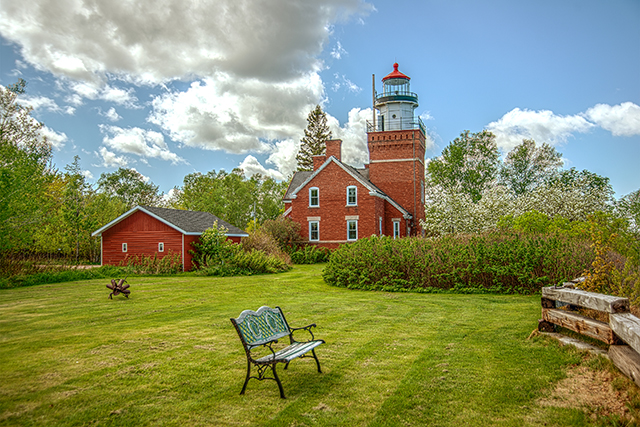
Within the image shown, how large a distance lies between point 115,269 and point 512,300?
65.4 ft

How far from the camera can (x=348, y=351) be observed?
744cm

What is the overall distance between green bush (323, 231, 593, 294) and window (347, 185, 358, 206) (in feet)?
54.3

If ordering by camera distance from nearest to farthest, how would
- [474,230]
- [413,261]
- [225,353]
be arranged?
[225,353] → [413,261] → [474,230]

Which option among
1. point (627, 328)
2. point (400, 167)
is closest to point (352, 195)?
Result: point (400, 167)

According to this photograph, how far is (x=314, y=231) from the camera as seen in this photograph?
34938mm

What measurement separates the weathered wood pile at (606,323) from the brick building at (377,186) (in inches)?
1015

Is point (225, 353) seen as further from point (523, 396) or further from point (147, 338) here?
point (523, 396)

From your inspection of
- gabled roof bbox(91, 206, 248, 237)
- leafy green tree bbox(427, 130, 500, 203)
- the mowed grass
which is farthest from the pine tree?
the mowed grass

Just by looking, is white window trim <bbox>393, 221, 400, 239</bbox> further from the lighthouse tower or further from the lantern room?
the lantern room

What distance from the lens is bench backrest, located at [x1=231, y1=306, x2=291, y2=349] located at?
5.94 meters

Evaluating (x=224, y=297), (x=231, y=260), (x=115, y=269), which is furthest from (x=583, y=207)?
(x=115, y=269)

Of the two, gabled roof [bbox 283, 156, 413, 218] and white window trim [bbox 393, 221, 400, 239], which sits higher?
gabled roof [bbox 283, 156, 413, 218]

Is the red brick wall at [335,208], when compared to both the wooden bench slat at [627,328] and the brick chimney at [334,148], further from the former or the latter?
the wooden bench slat at [627,328]

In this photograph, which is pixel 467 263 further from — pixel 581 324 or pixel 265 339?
pixel 265 339
